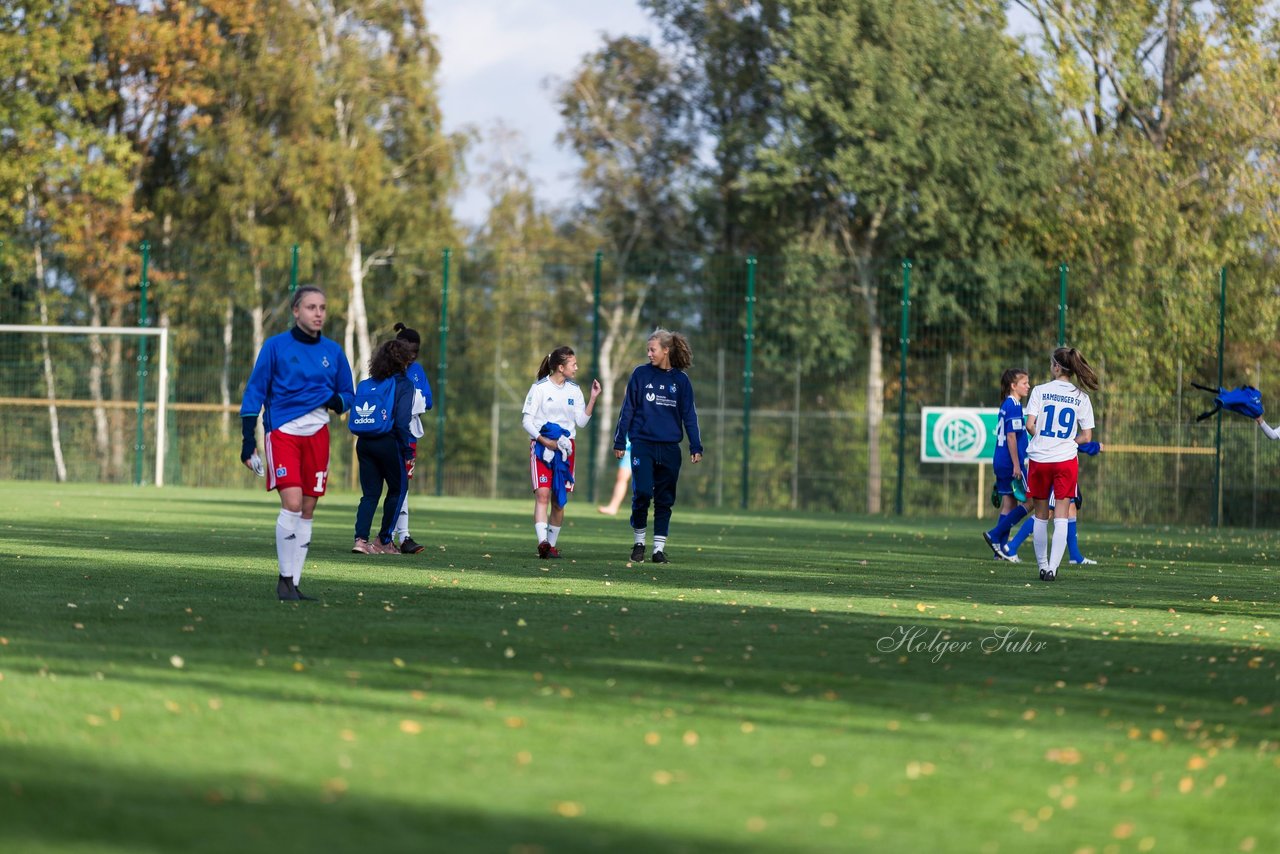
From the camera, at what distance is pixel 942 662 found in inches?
310

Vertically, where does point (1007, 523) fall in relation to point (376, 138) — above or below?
below

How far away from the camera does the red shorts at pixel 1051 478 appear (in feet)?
45.1

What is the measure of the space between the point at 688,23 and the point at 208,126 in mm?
12717

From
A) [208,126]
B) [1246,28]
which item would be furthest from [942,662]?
[208,126]

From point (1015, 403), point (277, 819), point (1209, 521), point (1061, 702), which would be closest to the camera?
point (277, 819)

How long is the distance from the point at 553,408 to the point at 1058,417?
4.05 meters

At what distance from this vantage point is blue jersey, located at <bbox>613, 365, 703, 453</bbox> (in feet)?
46.0

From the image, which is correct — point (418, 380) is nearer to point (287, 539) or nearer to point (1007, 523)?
point (287, 539)

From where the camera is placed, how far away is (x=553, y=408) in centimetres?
1415

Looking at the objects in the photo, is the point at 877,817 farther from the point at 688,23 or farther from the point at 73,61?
the point at 688,23

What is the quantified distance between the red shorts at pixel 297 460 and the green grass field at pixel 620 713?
2.36ft

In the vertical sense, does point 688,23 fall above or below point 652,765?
above

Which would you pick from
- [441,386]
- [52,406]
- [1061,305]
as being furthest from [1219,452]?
[52,406]

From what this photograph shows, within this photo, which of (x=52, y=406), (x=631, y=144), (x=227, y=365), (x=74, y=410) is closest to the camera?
(x=52, y=406)
